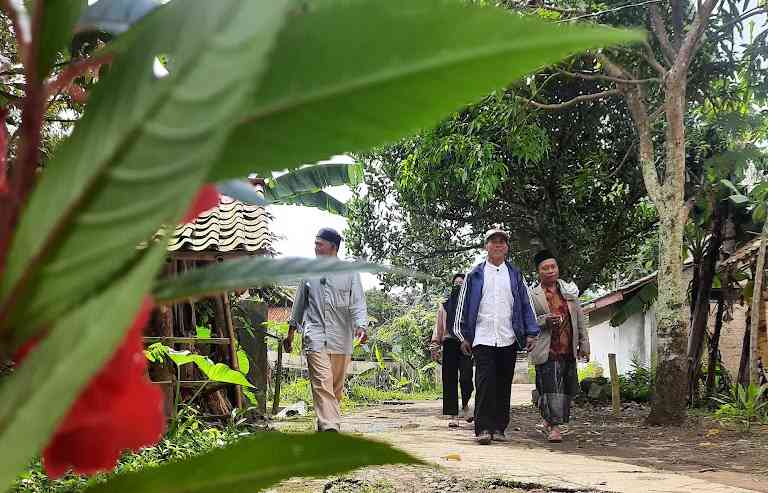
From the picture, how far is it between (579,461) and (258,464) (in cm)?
535

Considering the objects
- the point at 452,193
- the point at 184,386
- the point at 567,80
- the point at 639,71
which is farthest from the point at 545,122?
the point at 184,386

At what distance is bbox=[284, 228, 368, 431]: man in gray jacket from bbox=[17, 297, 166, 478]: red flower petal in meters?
5.26

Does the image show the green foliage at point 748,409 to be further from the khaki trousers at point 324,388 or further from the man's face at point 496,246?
the khaki trousers at point 324,388

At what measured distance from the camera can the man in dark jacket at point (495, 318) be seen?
5.77 meters

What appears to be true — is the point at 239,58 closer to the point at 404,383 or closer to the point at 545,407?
the point at 545,407

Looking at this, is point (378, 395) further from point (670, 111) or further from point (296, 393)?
point (670, 111)

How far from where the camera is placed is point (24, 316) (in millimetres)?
224

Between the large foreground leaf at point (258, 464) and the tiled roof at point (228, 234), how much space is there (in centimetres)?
528

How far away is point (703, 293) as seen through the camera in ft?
30.3

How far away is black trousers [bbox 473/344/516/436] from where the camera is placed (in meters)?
5.77

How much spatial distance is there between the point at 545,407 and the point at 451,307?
1.47 meters

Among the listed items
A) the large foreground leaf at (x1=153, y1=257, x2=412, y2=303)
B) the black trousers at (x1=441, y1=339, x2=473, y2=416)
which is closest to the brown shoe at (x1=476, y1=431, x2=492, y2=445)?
the black trousers at (x1=441, y1=339, x2=473, y2=416)

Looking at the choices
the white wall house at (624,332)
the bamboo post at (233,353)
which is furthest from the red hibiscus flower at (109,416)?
the white wall house at (624,332)

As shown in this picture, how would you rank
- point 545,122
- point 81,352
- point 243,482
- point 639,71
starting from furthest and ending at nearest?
point 545,122, point 639,71, point 243,482, point 81,352
